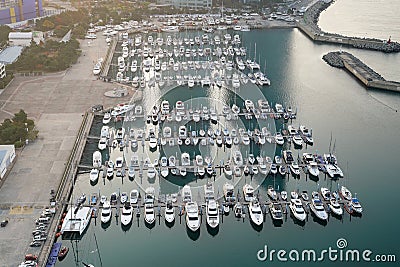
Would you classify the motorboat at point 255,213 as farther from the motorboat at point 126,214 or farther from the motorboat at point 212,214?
the motorboat at point 126,214

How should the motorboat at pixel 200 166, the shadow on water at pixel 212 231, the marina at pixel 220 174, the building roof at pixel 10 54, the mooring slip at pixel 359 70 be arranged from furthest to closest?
the building roof at pixel 10 54, the mooring slip at pixel 359 70, the motorboat at pixel 200 166, the shadow on water at pixel 212 231, the marina at pixel 220 174

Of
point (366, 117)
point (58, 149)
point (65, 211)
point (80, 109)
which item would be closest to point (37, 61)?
point (80, 109)

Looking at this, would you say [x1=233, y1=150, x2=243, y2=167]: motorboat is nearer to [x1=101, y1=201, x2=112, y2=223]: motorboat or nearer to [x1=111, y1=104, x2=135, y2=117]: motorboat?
[x1=101, y1=201, x2=112, y2=223]: motorboat

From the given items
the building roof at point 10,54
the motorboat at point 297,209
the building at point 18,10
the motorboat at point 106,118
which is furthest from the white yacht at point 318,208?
the building at point 18,10

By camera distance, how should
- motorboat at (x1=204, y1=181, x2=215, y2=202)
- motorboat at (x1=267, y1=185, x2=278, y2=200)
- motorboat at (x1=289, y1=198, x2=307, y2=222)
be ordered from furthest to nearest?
motorboat at (x1=267, y1=185, x2=278, y2=200), motorboat at (x1=204, y1=181, x2=215, y2=202), motorboat at (x1=289, y1=198, x2=307, y2=222)

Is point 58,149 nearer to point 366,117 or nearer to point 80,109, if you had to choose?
point 80,109

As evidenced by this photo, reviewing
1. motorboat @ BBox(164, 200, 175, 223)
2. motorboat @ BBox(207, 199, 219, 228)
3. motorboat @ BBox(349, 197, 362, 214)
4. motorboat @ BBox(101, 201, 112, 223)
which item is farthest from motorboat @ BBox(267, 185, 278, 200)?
motorboat @ BBox(101, 201, 112, 223)
